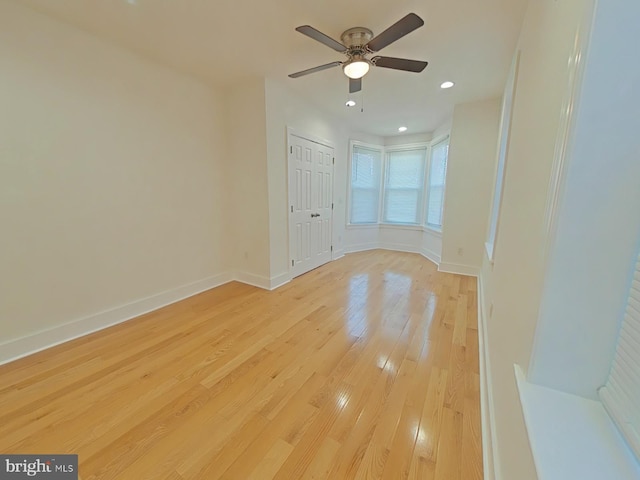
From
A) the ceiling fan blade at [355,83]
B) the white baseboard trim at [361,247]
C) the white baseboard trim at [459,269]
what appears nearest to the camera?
the ceiling fan blade at [355,83]

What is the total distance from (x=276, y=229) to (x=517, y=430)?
290 cm

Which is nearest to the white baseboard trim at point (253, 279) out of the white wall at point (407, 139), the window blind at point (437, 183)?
the window blind at point (437, 183)

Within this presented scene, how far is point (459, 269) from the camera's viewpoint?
4020 mm

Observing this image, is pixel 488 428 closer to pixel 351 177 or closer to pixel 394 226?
pixel 351 177

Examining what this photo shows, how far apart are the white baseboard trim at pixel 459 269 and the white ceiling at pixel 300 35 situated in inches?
96.1

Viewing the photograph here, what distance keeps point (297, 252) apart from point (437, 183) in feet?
9.83

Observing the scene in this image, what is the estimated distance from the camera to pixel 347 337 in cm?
224

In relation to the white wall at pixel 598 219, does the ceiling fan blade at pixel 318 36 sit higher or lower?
higher

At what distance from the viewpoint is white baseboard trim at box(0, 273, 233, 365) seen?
1.92 meters

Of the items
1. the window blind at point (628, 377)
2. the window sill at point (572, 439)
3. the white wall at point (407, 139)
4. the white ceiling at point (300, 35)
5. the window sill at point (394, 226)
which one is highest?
the white ceiling at point (300, 35)

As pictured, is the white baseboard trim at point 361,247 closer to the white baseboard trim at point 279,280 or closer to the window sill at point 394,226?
the window sill at point 394,226

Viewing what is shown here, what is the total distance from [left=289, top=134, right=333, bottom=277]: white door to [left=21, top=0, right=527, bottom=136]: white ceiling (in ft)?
2.84

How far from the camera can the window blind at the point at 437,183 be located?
15.0 ft

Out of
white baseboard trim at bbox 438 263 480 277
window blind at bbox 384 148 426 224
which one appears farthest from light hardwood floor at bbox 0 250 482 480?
window blind at bbox 384 148 426 224
